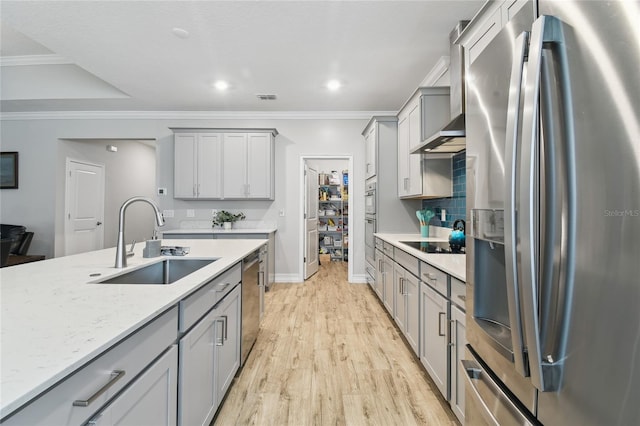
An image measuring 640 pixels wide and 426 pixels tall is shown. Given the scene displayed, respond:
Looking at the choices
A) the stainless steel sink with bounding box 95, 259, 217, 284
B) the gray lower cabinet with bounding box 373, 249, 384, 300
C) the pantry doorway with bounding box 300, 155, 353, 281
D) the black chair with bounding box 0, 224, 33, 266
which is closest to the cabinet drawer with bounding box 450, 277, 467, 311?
the stainless steel sink with bounding box 95, 259, 217, 284

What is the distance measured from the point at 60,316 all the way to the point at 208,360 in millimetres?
730

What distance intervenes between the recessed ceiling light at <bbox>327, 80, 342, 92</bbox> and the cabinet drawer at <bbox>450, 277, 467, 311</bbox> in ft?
9.57

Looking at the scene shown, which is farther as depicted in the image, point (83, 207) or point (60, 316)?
point (83, 207)

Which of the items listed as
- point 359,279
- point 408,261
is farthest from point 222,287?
point 359,279

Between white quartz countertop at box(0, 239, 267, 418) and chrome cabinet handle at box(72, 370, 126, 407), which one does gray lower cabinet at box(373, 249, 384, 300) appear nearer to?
white quartz countertop at box(0, 239, 267, 418)

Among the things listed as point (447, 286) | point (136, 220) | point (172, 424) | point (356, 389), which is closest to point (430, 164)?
point (447, 286)

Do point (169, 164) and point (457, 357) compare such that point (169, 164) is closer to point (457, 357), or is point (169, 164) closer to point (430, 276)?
point (430, 276)

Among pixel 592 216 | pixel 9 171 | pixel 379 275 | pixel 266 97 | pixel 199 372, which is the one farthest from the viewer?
pixel 9 171

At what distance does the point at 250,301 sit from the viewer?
7.35 feet

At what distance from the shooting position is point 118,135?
484cm

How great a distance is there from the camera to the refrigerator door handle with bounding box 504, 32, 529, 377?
678 millimetres

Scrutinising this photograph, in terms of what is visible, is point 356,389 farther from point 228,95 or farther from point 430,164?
point 228,95

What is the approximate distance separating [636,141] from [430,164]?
2825 millimetres

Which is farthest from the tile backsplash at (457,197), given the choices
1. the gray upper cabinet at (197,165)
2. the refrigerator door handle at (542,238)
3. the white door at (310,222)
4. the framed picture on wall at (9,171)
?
the framed picture on wall at (9,171)
